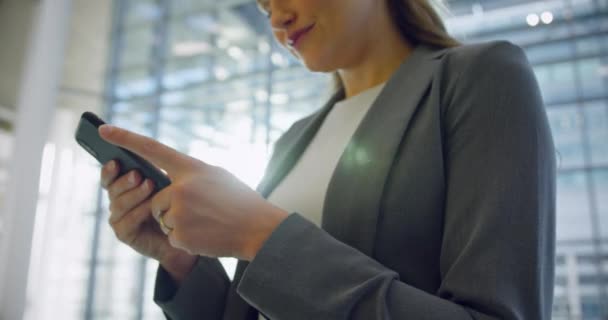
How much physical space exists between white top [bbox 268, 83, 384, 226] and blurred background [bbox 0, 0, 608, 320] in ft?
13.8

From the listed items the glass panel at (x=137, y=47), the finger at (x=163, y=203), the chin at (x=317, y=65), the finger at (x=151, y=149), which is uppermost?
the glass panel at (x=137, y=47)

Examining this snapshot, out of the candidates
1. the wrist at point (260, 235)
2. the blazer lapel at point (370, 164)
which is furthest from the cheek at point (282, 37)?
the wrist at point (260, 235)

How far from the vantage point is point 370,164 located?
2.59 feet

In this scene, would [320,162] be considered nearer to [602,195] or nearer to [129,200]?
[129,200]

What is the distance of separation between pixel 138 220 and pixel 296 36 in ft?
1.49

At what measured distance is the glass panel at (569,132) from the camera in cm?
667

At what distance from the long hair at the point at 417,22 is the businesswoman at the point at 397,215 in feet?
0.23

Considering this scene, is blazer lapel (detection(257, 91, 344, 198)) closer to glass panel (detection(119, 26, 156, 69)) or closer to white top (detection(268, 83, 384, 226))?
white top (detection(268, 83, 384, 226))

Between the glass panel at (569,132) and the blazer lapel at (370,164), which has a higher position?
the blazer lapel at (370,164)

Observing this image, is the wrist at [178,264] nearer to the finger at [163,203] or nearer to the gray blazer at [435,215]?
the gray blazer at [435,215]

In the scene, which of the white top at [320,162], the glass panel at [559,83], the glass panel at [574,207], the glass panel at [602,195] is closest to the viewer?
the white top at [320,162]

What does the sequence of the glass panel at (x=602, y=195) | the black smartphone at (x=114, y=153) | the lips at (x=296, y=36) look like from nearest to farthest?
the black smartphone at (x=114, y=153)
the lips at (x=296, y=36)
the glass panel at (x=602, y=195)

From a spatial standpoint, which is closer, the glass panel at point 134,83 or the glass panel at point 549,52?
the glass panel at point 549,52

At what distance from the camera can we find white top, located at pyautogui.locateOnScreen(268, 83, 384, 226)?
0.94m
